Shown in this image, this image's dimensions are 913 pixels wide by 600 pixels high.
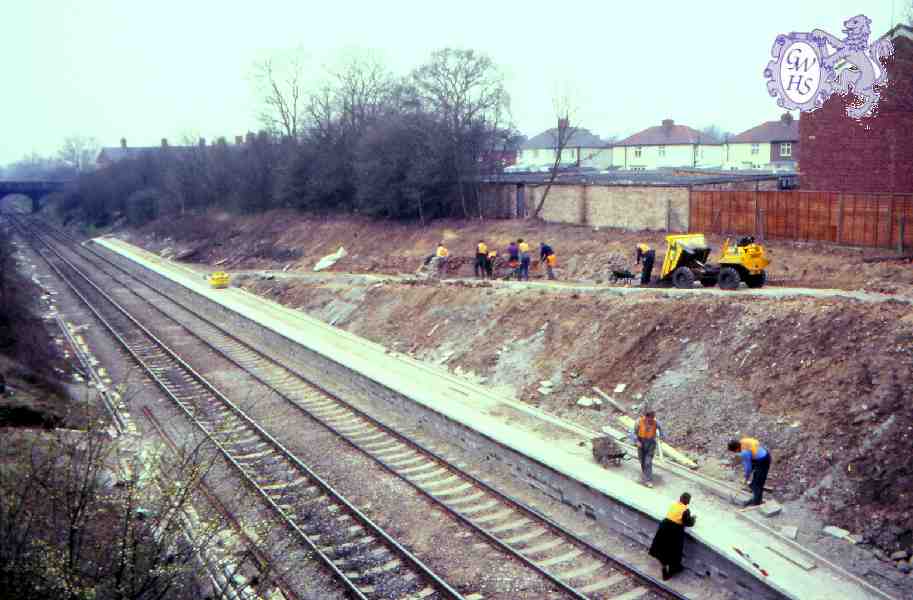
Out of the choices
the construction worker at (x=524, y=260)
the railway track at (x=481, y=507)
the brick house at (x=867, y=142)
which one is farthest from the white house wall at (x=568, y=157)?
the railway track at (x=481, y=507)

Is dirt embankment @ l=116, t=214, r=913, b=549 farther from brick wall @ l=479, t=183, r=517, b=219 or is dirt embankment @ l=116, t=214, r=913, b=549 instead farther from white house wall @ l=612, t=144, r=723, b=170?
white house wall @ l=612, t=144, r=723, b=170

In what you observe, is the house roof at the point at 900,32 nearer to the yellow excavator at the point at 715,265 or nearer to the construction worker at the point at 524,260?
the yellow excavator at the point at 715,265

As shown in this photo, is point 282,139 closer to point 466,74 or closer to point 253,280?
point 466,74

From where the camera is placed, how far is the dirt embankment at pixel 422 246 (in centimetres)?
2228

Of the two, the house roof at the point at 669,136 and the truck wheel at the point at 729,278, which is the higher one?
the house roof at the point at 669,136

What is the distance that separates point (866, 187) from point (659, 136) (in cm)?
4796

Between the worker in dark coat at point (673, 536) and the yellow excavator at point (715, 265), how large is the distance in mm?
10736

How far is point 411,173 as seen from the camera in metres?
43.7

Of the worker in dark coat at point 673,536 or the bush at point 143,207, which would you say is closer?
the worker in dark coat at point 673,536

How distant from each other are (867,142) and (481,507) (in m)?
22.4

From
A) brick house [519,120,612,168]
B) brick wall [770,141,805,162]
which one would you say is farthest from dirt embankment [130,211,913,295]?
brick wall [770,141,805,162]

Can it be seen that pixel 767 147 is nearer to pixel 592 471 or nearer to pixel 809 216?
pixel 809 216

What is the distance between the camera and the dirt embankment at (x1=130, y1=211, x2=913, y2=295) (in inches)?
877

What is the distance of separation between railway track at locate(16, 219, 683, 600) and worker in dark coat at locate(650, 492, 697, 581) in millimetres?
420
